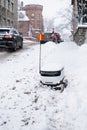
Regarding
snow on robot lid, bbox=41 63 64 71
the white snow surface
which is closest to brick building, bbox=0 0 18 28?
the white snow surface

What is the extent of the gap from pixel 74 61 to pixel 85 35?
190 inches

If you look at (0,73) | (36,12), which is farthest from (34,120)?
(36,12)

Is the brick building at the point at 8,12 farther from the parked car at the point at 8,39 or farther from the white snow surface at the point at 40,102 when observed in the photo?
the white snow surface at the point at 40,102

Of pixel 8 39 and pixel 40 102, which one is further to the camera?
pixel 8 39

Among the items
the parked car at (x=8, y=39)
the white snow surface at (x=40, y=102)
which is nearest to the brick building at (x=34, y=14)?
the parked car at (x=8, y=39)

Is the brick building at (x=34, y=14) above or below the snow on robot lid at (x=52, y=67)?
above

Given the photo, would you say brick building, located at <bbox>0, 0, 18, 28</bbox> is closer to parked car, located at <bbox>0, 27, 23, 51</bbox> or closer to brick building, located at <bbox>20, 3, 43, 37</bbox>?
parked car, located at <bbox>0, 27, 23, 51</bbox>

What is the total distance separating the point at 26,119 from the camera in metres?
9.14

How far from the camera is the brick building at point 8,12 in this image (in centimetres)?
4362

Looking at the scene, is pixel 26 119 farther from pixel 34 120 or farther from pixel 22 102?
pixel 22 102

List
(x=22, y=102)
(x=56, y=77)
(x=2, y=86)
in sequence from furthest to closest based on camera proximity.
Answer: (x=2, y=86) < (x=56, y=77) < (x=22, y=102)

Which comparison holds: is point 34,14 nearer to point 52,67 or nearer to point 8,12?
point 8,12

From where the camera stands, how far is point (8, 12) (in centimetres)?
4762

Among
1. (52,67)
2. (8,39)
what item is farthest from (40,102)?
A: (8,39)
